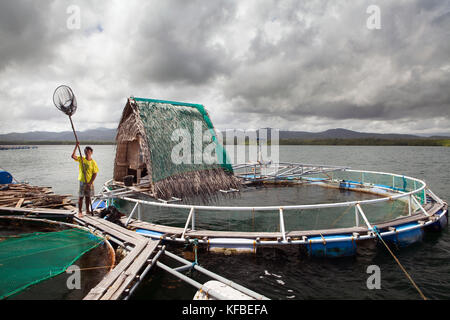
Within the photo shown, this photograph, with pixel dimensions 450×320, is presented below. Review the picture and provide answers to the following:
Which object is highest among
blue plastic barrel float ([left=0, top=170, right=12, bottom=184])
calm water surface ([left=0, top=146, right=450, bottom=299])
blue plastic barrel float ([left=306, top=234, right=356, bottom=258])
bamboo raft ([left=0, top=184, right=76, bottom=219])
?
blue plastic barrel float ([left=0, top=170, right=12, bottom=184])

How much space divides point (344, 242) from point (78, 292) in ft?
25.7

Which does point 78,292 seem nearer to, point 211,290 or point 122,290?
point 122,290

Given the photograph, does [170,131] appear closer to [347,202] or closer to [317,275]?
[347,202]

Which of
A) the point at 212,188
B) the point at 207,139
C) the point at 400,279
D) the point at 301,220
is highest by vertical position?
the point at 207,139

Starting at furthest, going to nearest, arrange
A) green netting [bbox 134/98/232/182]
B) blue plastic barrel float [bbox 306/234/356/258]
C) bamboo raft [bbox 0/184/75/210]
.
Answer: bamboo raft [bbox 0/184/75/210], green netting [bbox 134/98/232/182], blue plastic barrel float [bbox 306/234/356/258]

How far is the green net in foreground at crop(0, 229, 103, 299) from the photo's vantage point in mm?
5520

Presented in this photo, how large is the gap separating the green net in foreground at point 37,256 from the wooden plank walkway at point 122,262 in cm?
71

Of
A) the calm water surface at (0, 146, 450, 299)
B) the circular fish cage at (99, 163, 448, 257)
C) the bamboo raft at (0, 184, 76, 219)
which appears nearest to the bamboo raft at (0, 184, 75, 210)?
the bamboo raft at (0, 184, 76, 219)

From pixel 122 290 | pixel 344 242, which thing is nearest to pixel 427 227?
pixel 344 242

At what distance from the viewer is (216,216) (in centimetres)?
1358

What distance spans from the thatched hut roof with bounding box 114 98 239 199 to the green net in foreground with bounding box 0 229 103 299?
3278 mm

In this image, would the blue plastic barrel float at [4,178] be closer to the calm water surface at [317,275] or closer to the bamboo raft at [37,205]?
the bamboo raft at [37,205]

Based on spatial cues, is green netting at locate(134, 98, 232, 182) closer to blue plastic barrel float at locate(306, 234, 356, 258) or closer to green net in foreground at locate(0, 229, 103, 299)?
green net in foreground at locate(0, 229, 103, 299)

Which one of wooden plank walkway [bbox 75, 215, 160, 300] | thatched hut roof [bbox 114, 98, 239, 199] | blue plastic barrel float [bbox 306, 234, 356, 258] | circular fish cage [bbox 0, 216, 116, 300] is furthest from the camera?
thatched hut roof [bbox 114, 98, 239, 199]
